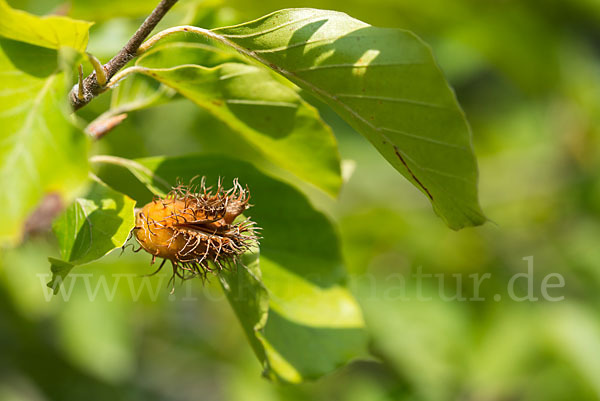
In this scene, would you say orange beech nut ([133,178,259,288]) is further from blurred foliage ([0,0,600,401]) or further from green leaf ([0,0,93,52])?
blurred foliage ([0,0,600,401])

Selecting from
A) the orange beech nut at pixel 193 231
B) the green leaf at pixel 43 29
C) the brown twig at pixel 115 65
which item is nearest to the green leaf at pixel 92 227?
the orange beech nut at pixel 193 231

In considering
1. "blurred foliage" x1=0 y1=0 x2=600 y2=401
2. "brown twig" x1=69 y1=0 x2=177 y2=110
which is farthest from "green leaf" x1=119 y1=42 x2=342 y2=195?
"blurred foliage" x1=0 y1=0 x2=600 y2=401

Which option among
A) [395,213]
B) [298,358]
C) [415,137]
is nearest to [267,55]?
[415,137]

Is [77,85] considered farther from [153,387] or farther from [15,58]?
[153,387]

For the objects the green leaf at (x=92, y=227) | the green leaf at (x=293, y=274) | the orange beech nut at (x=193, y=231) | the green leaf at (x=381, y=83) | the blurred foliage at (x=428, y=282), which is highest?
the green leaf at (x=381, y=83)

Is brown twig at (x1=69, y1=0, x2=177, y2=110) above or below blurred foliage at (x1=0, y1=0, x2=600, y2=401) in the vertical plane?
above

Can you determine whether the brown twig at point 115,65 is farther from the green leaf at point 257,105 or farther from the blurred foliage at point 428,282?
the blurred foliage at point 428,282
